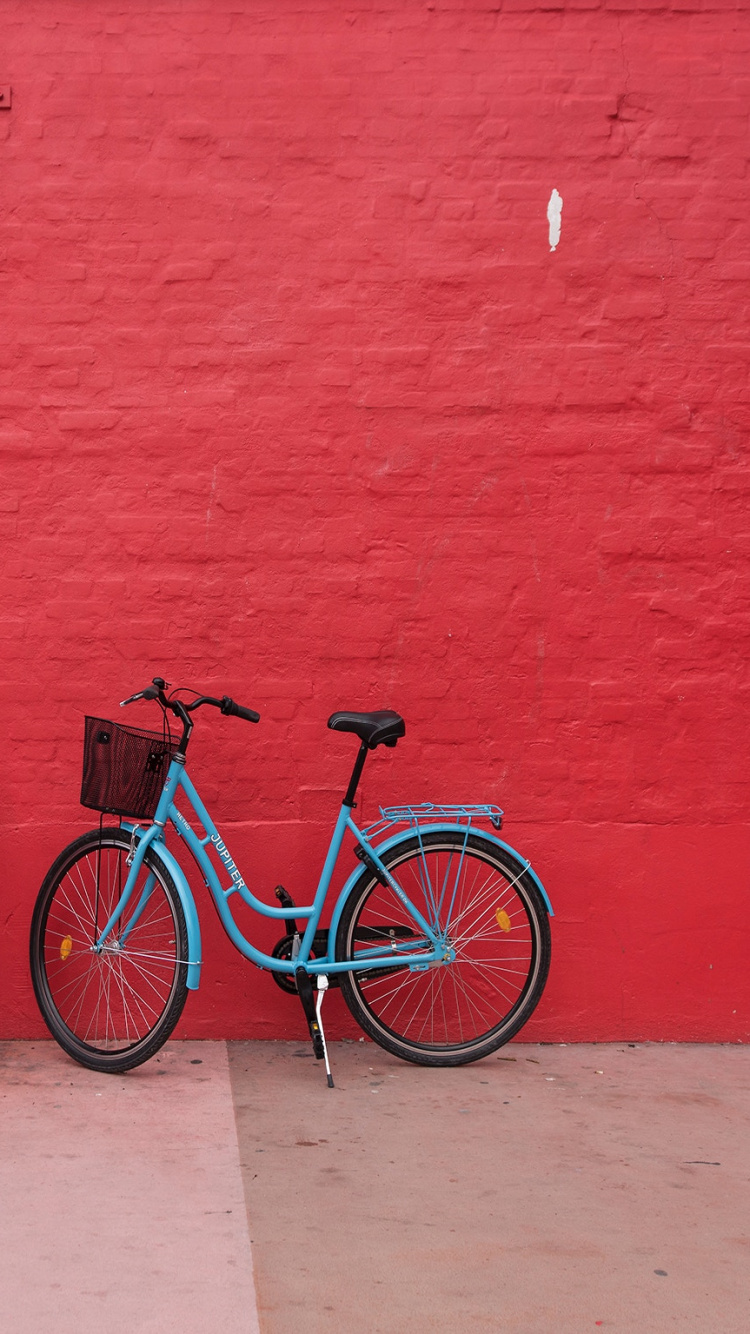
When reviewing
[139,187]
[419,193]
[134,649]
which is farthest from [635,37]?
[134,649]

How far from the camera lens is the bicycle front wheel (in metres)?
4.43

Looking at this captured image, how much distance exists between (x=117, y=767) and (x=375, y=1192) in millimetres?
1662

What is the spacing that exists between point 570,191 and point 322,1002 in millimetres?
3231

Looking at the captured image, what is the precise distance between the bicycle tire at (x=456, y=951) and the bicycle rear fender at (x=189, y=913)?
20.1 inches

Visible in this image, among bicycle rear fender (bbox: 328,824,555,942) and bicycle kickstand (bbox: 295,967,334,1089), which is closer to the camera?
bicycle kickstand (bbox: 295,967,334,1089)

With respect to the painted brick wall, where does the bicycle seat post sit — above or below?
below

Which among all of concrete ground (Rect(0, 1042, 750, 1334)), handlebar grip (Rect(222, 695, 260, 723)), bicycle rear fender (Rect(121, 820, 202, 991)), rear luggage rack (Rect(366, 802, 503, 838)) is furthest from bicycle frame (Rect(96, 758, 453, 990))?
concrete ground (Rect(0, 1042, 750, 1334))

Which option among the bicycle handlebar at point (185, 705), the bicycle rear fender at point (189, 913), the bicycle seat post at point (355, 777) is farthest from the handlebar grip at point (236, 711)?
the bicycle rear fender at point (189, 913)

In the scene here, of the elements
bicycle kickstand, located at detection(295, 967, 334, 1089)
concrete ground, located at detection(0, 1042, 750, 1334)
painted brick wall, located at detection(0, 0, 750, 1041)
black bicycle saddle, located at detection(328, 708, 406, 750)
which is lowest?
concrete ground, located at detection(0, 1042, 750, 1334)

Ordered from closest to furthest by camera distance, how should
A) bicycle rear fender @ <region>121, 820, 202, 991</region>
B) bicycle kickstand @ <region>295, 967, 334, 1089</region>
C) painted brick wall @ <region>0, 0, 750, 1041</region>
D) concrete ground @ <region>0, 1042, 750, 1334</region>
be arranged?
concrete ground @ <region>0, 1042, 750, 1334</region> < bicycle rear fender @ <region>121, 820, 202, 991</region> < bicycle kickstand @ <region>295, 967, 334, 1089</region> < painted brick wall @ <region>0, 0, 750, 1041</region>

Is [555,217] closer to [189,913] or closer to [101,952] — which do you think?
[189,913]

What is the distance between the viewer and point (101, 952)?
4.40 meters

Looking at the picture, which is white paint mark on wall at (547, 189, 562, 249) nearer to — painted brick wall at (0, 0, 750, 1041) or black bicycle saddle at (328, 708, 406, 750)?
painted brick wall at (0, 0, 750, 1041)

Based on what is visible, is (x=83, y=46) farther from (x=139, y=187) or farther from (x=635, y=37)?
(x=635, y=37)
